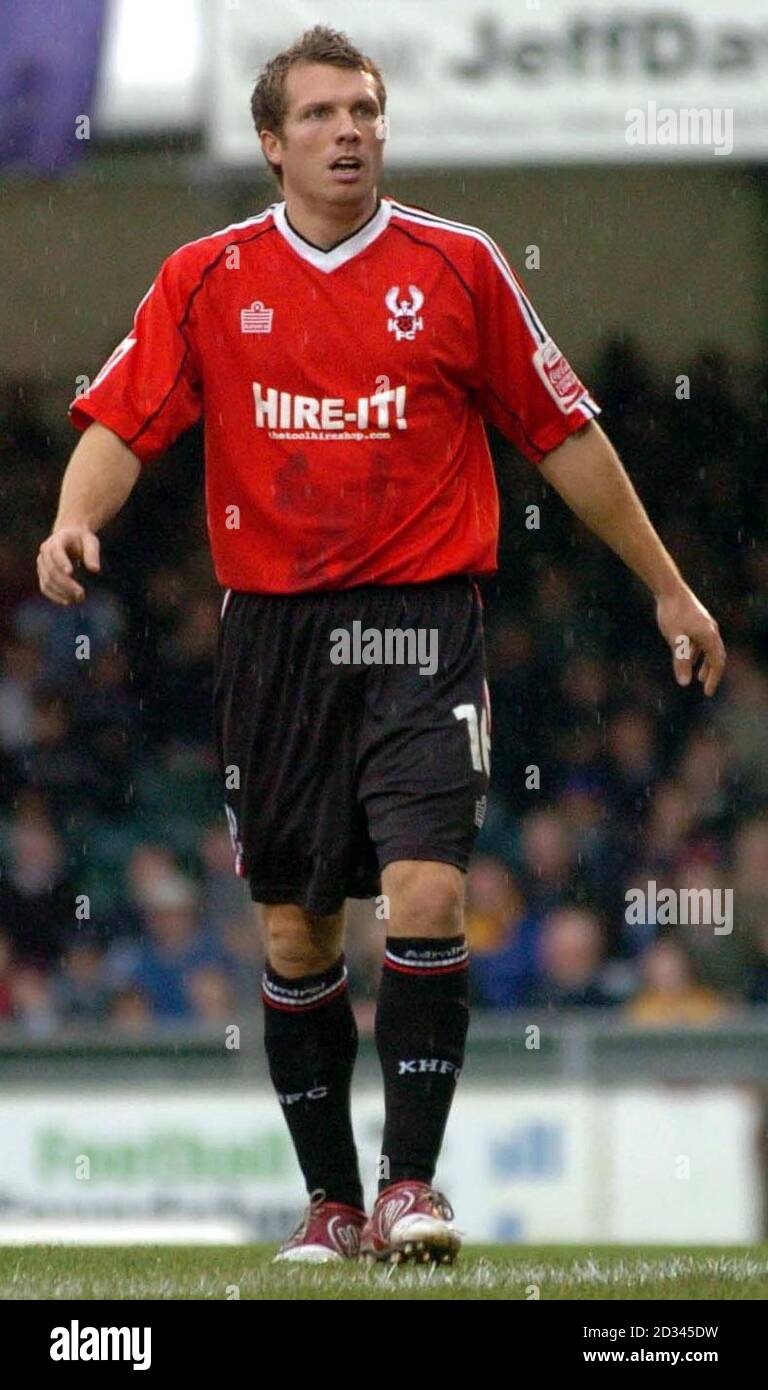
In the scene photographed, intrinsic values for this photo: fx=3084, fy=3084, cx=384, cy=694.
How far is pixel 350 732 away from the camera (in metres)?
5.90

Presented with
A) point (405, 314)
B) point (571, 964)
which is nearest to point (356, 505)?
point (405, 314)

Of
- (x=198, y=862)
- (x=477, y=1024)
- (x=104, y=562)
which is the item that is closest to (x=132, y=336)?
(x=477, y=1024)

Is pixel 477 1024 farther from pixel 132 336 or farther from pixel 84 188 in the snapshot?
pixel 132 336

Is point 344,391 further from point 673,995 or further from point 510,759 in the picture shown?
point 510,759

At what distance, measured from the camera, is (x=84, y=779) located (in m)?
14.2

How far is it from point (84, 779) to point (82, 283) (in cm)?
300

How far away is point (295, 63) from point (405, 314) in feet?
1.79

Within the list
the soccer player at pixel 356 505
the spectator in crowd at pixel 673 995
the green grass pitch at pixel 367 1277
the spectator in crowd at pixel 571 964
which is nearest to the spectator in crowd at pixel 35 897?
the spectator in crowd at pixel 571 964

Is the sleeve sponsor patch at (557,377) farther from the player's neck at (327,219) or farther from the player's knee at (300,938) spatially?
the player's knee at (300,938)

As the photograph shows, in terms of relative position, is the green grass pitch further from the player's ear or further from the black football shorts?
the player's ear

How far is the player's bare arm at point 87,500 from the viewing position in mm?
5660

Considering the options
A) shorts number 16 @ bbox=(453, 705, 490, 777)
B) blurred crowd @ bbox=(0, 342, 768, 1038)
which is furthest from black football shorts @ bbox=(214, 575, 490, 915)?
blurred crowd @ bbox=(0, 342, 768, 1038)

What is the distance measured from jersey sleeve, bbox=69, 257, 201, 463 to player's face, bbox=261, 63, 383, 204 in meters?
0.34

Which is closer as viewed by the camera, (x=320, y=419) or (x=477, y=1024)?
(x=320, y=419)
